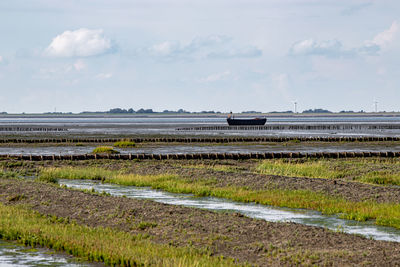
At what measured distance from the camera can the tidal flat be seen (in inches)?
618

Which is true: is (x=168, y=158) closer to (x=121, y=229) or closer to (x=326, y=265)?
(x=121, y=229)

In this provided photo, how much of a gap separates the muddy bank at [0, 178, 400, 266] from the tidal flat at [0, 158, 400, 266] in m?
0.02

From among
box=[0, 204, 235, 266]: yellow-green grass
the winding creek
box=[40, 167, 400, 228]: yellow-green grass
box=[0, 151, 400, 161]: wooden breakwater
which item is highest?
box=[0, 151, 400, 161]: wooden breakwater

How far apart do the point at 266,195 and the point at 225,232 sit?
31.1ft

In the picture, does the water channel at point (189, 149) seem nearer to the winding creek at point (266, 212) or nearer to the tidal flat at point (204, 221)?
the tidal flat at point (204, 221)

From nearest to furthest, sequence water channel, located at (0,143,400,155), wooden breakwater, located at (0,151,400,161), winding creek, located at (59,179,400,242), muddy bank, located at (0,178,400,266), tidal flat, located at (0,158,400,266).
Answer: muddy bank, located at (0,178,400,266) < tidal flat, located at (0,158,400,266) < winding creek, located at (59,179,400,242) < wooden breakwater, located at (0,151,400,161) < water channel, located at (0,143,400,155)

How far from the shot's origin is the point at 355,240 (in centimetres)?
1738

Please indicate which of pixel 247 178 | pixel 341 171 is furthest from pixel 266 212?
pixel 341 171

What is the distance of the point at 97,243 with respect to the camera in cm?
1725

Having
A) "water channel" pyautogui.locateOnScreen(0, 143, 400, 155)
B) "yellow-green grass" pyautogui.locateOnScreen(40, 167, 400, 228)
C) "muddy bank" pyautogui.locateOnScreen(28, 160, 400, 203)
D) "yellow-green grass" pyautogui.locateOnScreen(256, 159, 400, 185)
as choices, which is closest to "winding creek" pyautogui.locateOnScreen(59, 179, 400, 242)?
"yellow-green grass" pyautogui.locateOnScreen(40, 167, 400, 228)

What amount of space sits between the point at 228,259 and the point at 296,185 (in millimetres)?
15409

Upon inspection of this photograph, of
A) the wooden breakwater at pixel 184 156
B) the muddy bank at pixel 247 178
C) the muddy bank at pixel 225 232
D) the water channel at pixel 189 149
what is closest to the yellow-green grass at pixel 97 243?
the muddy bank at pixel 225 232

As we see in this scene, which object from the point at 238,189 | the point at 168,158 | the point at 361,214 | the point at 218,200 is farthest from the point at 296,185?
the point at 168,158

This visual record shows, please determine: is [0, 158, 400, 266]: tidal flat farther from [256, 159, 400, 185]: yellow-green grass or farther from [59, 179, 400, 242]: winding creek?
[59, 179, 400, 242]: winding creek
